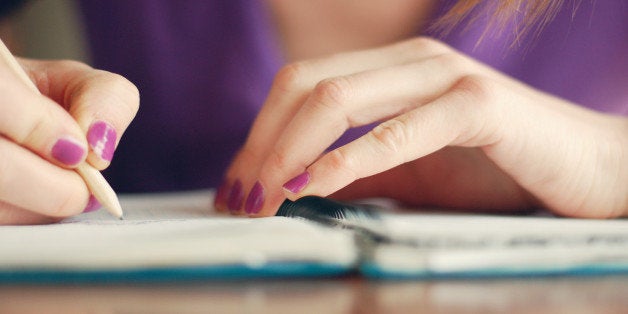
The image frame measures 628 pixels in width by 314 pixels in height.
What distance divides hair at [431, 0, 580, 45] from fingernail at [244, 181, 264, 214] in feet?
1.29

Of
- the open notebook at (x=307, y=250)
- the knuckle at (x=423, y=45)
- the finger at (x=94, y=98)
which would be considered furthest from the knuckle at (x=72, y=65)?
the knuckle at (x=423, y=45)

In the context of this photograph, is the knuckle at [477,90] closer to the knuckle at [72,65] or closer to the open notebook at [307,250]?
the open notebook at [307,250]

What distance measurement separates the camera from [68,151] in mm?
399

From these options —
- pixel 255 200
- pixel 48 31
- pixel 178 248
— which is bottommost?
pixel 48 31

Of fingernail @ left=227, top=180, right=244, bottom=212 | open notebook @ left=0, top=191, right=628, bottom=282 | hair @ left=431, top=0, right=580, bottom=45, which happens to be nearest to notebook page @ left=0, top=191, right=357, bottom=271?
open notebook @ left=0, top=191, right=628, bottom=282

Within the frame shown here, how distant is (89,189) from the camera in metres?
0.43

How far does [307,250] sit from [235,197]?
0.28 m

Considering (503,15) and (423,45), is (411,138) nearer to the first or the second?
(423,45)

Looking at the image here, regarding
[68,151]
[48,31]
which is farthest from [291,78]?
[48,31]

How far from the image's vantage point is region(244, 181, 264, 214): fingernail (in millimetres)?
523

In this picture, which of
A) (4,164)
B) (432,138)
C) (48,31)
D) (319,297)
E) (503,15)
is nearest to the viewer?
(319,297)

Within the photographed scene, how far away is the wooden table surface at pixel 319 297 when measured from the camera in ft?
0.85

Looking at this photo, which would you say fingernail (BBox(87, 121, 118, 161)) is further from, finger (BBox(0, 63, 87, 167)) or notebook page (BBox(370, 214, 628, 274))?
notebook page (BBox(370, 214, 628, 274))

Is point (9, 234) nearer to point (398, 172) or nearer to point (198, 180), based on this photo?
point (398, 172)
